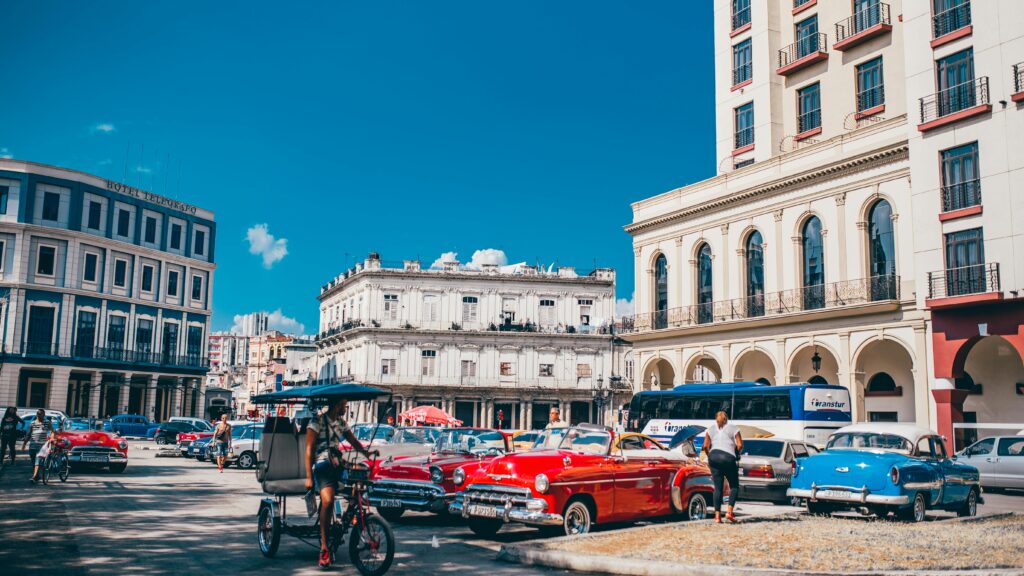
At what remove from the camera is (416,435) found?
18016 millimetres

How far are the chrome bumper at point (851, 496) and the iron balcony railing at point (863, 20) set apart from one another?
23725 mm

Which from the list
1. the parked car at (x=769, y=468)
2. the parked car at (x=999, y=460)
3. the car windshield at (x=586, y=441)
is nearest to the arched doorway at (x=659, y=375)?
the parked car at (x=999, y=460)

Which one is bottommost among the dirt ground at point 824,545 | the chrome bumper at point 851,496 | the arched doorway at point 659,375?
the dirt ground at point 824,545

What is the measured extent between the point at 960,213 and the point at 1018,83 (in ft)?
13.6

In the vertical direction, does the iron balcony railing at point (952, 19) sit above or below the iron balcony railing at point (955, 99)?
above

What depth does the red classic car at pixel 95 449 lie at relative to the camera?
22469mm

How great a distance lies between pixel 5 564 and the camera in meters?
9.37

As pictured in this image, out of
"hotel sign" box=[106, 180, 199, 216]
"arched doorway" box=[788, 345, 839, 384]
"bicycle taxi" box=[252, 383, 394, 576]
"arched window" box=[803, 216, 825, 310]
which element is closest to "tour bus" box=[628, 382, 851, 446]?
"arched doorway" box=[788, 345, 839, 384]

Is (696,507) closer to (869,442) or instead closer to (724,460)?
(724,460)

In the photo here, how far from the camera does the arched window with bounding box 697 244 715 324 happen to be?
3734 centimetres

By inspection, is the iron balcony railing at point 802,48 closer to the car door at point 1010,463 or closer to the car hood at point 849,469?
the car door at point 1010,463

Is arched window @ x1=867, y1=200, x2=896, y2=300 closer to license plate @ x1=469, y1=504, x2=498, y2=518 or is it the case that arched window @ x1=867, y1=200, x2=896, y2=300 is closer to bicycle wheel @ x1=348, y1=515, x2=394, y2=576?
license plate @ x1=469, y1=504, x2=498, y2=518

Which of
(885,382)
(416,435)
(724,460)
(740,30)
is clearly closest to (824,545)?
(724,460)

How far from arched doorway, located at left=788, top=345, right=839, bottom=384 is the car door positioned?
9.96 m
